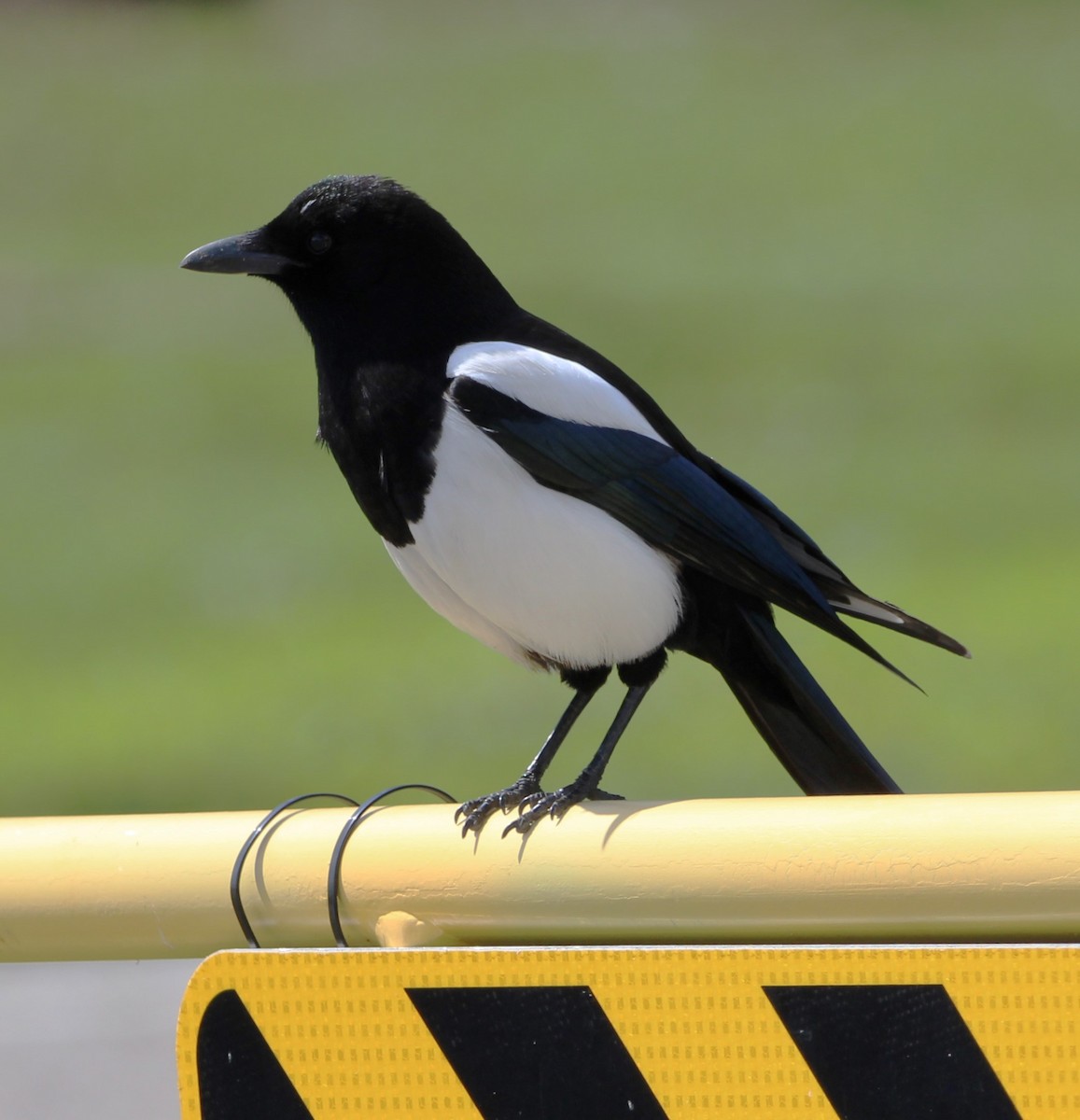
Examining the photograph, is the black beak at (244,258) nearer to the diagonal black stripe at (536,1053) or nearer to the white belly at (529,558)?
the white belly at (529,558)

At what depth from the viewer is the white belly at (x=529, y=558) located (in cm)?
228

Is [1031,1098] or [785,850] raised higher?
[785,850]

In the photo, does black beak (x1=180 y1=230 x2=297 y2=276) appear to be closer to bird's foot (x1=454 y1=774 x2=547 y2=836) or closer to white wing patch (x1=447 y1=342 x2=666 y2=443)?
white wing patch (x1=447 y1=342 x2=666 y2=443)

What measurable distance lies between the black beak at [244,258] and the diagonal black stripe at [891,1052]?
5.16 feet

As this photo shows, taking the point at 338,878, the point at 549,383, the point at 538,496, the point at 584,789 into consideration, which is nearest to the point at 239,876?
the point at 338,878

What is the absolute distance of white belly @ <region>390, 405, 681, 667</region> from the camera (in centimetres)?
228

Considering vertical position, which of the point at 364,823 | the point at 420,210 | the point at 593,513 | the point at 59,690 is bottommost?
the point at 59,690

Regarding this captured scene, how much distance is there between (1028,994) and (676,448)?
136cm

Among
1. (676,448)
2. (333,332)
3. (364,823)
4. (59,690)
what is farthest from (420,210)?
(59,690)

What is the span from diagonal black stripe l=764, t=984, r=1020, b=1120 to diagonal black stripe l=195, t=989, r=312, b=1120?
413 mm

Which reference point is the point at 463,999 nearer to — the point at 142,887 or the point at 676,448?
the point at 142,887

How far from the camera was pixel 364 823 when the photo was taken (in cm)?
158

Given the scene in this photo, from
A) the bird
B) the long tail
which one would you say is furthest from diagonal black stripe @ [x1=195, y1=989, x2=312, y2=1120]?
the long tail

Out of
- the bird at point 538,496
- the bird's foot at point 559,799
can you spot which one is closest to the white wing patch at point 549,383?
the bird at point 538,496
